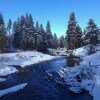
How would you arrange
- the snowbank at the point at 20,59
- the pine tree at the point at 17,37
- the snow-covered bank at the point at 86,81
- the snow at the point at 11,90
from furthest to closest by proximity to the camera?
1. the pine tree at the point at 17,37
2. the snowbank at the point at 20,59
3. the snow at the point at 11,90
4. the snow-covered bank at the point at 86,81

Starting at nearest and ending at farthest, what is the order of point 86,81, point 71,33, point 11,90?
point 11,90
point 86,81
point 71,33

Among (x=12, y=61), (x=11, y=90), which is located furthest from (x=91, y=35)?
(x=11, y=90)

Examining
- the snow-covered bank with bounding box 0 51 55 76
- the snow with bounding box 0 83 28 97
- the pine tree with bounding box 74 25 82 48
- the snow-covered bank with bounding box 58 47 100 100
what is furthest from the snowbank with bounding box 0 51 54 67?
the snow with bounding box 0 83 28 97

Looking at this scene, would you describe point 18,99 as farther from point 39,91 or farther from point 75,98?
point 75,98

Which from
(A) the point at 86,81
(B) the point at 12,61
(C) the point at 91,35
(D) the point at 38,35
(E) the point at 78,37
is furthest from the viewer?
(D) the point at 38,35

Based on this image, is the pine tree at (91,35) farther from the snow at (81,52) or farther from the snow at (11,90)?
the snow at (11,90)

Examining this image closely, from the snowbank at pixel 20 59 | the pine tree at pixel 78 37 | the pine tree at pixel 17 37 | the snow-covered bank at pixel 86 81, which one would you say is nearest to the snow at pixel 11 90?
the snow-covered bank at pixel 86 81

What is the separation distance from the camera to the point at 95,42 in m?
64.1

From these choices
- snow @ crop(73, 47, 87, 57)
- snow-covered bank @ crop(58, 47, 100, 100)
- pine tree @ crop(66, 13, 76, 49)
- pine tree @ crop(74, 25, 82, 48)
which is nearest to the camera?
snow-covered bank @ crop(58, 47, 100, 100)

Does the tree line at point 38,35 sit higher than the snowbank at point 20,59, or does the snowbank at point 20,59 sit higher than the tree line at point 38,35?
the tree line at point 38,35

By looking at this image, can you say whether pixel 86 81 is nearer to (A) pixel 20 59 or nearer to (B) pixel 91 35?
(A) pixel 20 59

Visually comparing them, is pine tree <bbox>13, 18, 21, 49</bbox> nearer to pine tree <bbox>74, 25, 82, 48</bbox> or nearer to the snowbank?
pine tree <bbox>74, 25, 82, 48</bbox>

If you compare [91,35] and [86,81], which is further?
[91,35]

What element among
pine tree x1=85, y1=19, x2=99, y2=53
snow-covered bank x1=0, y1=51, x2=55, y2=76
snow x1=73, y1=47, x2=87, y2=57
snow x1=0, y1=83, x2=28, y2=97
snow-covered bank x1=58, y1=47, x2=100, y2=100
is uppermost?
pine tree x1=85, y1=19, x2=99, y2=53
